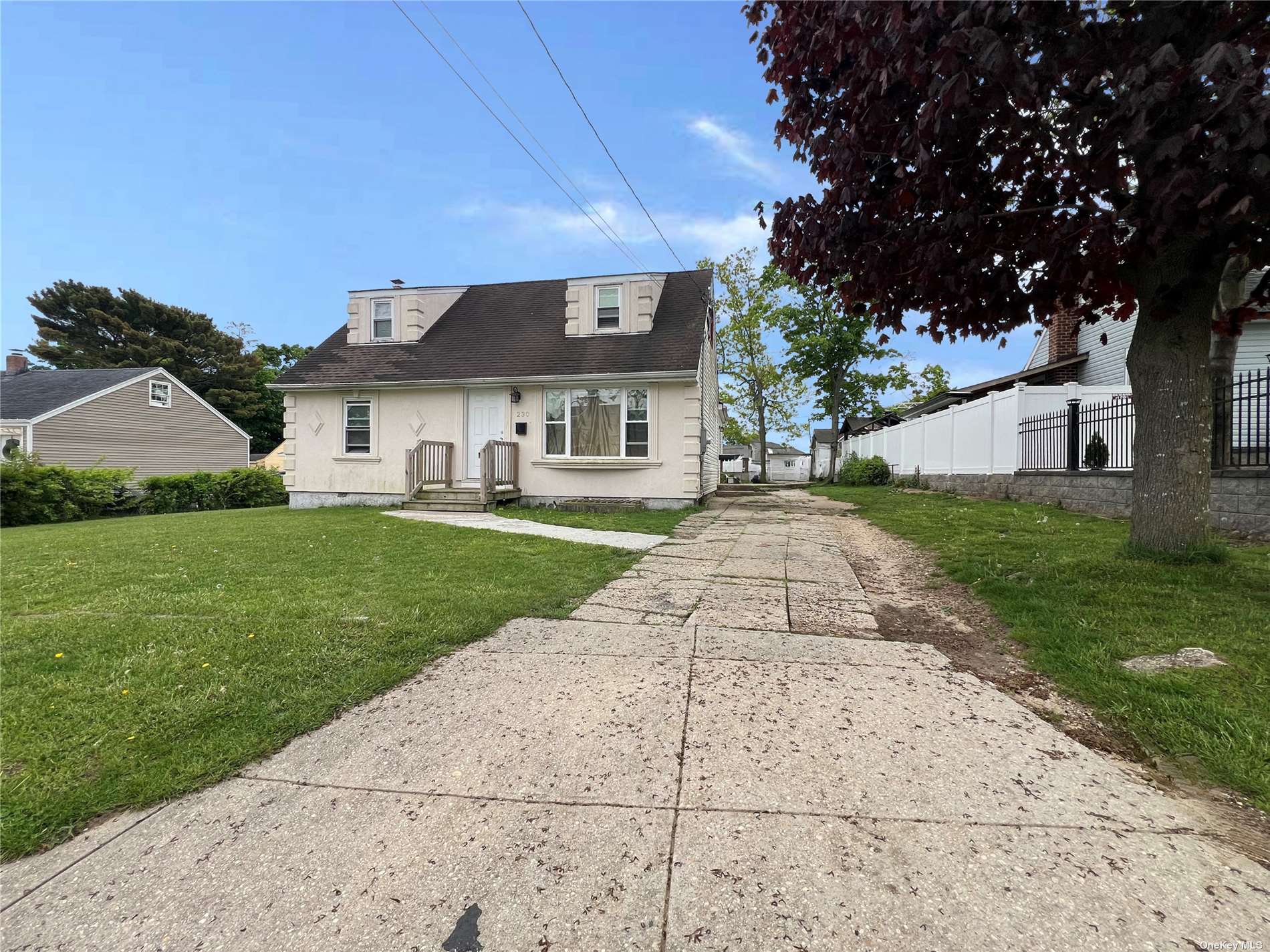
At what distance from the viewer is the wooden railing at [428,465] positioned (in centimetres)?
1205

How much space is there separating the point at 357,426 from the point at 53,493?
7877 millimetres

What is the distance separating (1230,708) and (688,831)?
245 cm

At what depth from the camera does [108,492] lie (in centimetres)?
1519

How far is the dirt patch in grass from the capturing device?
6.02 ft

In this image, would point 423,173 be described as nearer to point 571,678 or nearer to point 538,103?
point 538,103

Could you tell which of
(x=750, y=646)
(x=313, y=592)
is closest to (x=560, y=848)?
(x=750, y=646)

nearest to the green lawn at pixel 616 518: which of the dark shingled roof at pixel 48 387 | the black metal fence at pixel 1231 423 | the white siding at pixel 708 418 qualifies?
the white siding at pixel 708 418

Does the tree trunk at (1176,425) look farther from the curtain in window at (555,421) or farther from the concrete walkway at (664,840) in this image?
A: the curtain in window at (555,421)

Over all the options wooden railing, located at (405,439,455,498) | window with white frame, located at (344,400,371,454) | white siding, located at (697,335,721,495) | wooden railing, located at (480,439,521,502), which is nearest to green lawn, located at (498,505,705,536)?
wooden railing, located at (480,439,521,502)

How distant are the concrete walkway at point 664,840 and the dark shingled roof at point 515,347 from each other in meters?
9.52

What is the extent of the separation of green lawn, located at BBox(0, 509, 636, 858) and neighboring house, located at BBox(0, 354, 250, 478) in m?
18.9

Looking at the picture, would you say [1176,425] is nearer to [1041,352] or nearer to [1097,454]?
[1097,454]

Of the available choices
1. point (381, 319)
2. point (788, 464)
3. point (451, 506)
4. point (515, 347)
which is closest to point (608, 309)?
point (515, 347)

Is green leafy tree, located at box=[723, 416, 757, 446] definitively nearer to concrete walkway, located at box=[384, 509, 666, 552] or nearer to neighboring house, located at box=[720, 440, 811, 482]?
neighboring house, located at box=[720, 440, 811, 482]
